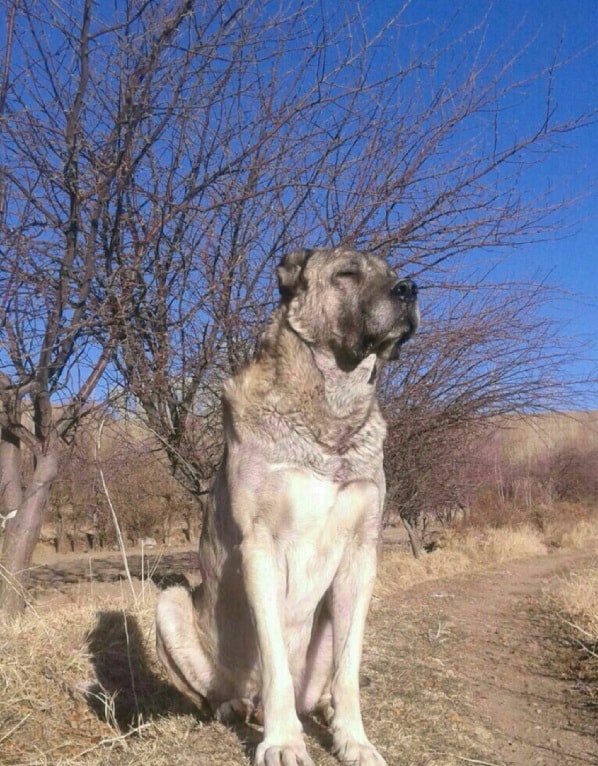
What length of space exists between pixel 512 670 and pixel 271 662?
342cm

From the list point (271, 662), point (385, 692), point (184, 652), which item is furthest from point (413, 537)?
point (271, 662)

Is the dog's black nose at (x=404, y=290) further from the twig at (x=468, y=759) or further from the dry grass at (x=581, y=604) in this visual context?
the dry grass at (x=581, y=604)

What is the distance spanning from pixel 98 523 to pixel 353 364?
66.5 ft

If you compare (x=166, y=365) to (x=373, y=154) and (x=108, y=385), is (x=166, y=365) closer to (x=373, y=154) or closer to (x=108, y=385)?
(x=108, y=385)

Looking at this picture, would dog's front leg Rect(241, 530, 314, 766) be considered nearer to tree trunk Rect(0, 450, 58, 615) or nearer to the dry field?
the dry field

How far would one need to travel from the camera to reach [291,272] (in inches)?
150

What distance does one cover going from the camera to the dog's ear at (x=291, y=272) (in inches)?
148

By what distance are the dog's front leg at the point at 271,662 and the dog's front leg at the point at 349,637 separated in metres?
0.25

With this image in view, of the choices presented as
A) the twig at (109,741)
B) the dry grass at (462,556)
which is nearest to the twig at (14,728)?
the twig at (109,741)

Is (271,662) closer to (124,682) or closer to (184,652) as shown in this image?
(184,652)

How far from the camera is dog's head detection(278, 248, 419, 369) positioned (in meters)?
3.55

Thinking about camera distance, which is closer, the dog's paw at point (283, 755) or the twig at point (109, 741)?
the dog's paw at point (283, 755)

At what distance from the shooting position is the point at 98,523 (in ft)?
74.1

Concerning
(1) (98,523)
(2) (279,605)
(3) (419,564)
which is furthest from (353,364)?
(1) (98,523)
